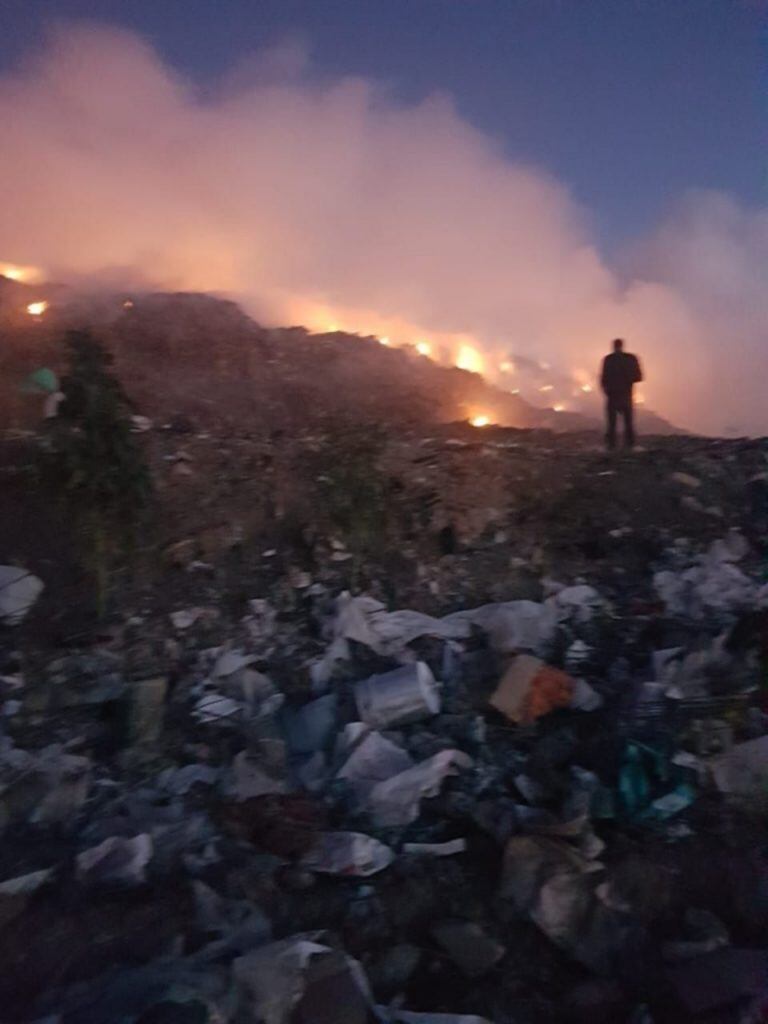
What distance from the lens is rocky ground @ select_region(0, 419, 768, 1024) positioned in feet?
6.37

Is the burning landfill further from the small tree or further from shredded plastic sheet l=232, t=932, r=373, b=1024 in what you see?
the small tree

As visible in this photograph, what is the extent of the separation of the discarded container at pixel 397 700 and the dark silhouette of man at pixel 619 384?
3124 millimetres

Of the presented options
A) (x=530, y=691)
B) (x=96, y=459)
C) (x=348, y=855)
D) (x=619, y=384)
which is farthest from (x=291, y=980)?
(x=619, y=384)

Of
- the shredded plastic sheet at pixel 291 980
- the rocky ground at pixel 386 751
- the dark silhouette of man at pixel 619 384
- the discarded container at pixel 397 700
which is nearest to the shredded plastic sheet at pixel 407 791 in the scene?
the rocky ground at pixel 386 751

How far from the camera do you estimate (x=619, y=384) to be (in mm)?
5250

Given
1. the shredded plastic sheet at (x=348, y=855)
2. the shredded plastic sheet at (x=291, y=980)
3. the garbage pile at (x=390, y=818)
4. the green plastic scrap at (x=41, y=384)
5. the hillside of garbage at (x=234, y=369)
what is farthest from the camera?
the hillside of garbage at (x=234, y=369)

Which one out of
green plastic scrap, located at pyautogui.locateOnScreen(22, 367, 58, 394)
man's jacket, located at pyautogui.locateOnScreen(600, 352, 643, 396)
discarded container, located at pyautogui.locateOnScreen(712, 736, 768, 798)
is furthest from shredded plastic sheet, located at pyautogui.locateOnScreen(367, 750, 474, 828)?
man's jacket, located at pyautogui.locateOnScreen(600, 352, 643, 396)

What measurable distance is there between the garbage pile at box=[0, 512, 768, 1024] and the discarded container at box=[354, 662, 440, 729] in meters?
0.01

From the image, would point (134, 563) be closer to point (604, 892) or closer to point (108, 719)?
point (108, 719)

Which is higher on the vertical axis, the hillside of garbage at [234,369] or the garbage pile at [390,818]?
the hillside of garbage at [234,369]

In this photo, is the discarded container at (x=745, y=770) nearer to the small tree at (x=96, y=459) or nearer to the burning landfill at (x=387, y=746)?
the burning landfill at (x=387, y=746)

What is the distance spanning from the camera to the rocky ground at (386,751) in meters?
1.94

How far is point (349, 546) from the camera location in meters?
3.59

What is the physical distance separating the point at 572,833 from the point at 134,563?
219 centimetres
